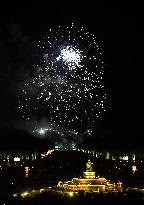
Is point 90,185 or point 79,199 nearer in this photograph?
point 79,199

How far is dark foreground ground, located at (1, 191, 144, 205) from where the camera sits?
2742 cm

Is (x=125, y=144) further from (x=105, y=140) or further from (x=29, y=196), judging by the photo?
(x=29, y=196)

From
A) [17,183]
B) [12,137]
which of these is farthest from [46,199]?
[12,137]

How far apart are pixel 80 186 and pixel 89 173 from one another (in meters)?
1.10

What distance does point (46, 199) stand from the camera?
93.6 ft

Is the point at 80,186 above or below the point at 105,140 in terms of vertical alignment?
below

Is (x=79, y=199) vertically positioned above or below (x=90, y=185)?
below

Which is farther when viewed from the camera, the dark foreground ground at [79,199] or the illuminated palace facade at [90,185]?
the illuminated palace facade at [90,185]

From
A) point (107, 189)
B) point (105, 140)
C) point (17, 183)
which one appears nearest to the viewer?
point (107, 189)

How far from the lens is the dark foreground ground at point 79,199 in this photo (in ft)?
89.9

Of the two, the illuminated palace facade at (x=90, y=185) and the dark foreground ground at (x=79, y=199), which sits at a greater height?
the illuminated palace facade at (x=90, y=185)

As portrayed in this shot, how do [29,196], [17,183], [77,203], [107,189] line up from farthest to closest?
[17,183] < [107,189] < [29,196] < [77,203]

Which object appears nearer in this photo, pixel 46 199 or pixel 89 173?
pixel 46 199

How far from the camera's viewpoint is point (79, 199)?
93.7ft
